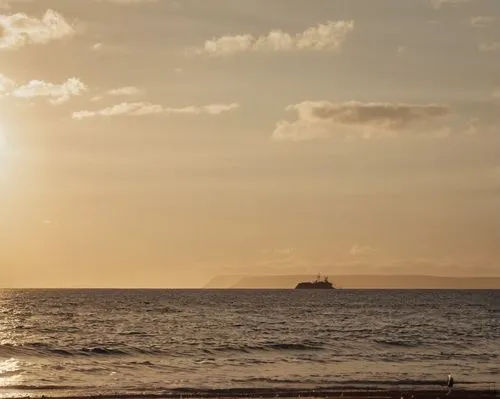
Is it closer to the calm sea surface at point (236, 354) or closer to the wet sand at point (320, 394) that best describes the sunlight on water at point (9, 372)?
the calm sea surface at point (236, 354)

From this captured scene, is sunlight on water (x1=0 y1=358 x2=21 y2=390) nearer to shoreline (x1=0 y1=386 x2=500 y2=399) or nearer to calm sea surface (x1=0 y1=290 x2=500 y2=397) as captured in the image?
calm sea surface (x1=0 y1=290 x2=500 y2=397)

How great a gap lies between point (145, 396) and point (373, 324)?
84.9 m

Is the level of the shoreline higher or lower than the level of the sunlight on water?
higher

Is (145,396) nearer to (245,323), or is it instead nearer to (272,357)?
(272,357)

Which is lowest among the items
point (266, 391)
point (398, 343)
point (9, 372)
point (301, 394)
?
point (9, 372)

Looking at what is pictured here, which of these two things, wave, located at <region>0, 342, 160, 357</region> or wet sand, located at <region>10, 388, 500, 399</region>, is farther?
wave, located at <region>0, 342, 160, 357</region>

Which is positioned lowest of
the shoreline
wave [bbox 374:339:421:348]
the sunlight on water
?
the sunlight on water

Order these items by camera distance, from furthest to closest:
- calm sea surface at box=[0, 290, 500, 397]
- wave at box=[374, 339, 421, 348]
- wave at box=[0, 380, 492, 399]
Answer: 1. wave at box=[374, 339, 421, 348]
2. calm sea surface at box=[0, 290, 500, 397]
3. wave at box=[0, 380, 492, 399]

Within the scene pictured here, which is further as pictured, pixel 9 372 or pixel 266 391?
pixel 9 372

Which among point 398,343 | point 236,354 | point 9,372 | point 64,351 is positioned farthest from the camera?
point 398,343

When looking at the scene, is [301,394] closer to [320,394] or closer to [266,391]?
[320,394]

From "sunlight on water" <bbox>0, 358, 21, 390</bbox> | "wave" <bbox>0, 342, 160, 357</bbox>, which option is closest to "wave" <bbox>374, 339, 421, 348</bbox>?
"wave" <bbox>0, 342, 160, 357</bbox>

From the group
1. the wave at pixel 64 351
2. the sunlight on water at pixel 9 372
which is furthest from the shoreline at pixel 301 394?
the wave at pixel 64 351

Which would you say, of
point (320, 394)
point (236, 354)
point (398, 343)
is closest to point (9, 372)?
point (236, 354)
